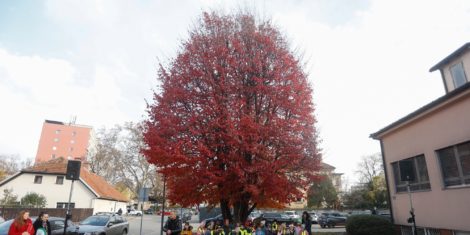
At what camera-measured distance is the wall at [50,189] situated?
36094 mm

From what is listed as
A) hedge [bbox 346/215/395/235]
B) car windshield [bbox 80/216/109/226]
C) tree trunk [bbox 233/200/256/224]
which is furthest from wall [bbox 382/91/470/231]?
car windshield [bbox 80/216/109/226]

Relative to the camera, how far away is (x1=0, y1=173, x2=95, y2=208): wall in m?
36.1

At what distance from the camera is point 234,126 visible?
12.2 meters

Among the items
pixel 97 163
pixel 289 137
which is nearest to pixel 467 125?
pixel 289 137

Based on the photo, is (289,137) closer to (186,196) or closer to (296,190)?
(296,190)

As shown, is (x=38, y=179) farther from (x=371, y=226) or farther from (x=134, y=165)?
(x=371, y=226)

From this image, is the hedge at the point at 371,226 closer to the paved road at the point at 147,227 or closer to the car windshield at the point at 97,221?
the car windshield at the point at 97,221

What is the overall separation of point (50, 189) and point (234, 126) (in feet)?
A: 113

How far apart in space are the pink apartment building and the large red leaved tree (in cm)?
8253

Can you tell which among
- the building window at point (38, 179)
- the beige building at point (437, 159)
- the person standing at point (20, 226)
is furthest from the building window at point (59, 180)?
the beige building at point (437, 159)

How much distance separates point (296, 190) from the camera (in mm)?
12922

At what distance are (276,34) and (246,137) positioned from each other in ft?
21.7

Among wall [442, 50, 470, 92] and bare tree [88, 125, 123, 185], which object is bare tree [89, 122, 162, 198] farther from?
wall [442, 50, 470, 92]

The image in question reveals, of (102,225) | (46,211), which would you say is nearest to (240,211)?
(102,225)
